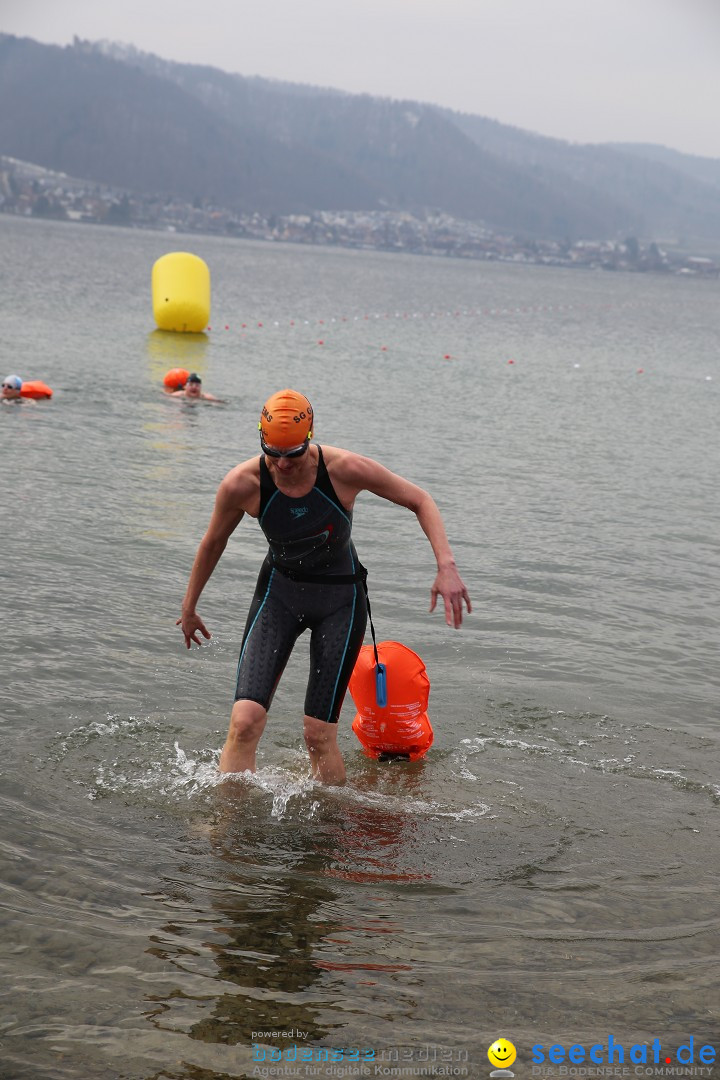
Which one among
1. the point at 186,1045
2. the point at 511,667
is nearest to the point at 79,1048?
the point at 186,1045

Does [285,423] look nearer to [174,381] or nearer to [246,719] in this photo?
[246,719]

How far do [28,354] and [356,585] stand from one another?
2197 centimetres

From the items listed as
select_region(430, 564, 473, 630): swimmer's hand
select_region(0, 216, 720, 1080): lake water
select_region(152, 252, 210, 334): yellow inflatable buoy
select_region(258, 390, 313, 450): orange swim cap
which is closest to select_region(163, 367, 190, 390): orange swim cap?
select_region(0, 216, 720, 1080): lake water

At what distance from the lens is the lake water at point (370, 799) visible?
14.0 ft

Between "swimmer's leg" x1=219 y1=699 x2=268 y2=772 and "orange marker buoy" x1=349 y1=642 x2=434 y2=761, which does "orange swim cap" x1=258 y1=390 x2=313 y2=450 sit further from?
"orange marker buoy" x1=349 y1=642 x2=434 y2=761

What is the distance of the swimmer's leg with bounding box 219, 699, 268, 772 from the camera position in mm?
5605

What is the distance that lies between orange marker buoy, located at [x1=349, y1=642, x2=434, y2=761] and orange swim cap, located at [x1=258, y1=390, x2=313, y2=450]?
1.95 metres

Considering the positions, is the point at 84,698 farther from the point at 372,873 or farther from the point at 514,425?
the point at 514,425

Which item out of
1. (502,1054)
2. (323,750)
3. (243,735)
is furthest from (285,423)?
(502,1054)

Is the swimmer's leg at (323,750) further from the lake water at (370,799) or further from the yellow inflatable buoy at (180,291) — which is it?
the yellow inflatable buoy at (180,291)

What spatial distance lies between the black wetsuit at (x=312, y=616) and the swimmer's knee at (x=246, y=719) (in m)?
0.04

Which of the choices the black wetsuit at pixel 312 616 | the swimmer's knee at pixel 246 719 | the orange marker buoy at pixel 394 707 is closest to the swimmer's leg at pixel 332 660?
the black wetsuit at pixel 312 616

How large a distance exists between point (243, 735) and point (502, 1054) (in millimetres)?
2123

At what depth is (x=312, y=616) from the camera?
229 inches
